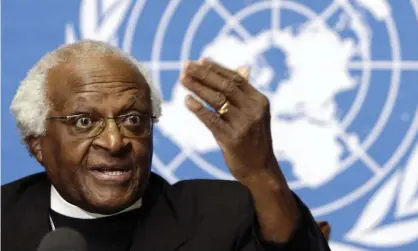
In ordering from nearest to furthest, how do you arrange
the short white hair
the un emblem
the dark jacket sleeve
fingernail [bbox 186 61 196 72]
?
fingernail [bbox 186 61 196 72]
the dark jacket sleeve
the short white hair
the un emblem

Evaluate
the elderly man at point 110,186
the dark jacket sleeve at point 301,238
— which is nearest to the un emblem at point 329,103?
the elderly man at point 110,186

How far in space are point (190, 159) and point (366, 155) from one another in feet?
1.87

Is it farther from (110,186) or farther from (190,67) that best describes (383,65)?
(190,67)

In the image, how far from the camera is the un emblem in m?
2.49

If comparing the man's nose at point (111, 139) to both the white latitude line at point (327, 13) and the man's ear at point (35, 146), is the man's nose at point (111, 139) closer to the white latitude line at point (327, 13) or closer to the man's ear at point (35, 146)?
the man's ear at point (35, 146)

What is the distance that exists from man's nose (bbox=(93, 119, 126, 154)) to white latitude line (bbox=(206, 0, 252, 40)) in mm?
997

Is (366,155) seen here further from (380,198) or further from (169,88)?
(169,88)

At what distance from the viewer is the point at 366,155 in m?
2.50

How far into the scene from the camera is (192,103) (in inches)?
46.6

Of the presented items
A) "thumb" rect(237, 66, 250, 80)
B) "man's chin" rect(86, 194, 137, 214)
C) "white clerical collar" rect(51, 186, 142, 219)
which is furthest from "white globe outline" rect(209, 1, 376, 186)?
"thumb" rect(237, 66, 250, 80)

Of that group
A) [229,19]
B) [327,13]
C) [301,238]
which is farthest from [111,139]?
[327,13]

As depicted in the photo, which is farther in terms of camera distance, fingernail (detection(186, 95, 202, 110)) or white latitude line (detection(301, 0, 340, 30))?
white latitude line (detection(301, 0, 340, 30))

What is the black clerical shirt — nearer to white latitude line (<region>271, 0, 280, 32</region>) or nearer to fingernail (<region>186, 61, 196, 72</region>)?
fingernail (<region>186, 61, 196, 72</region>)

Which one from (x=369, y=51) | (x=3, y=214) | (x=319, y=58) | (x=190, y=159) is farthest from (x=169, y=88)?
(x=3, y=214)
